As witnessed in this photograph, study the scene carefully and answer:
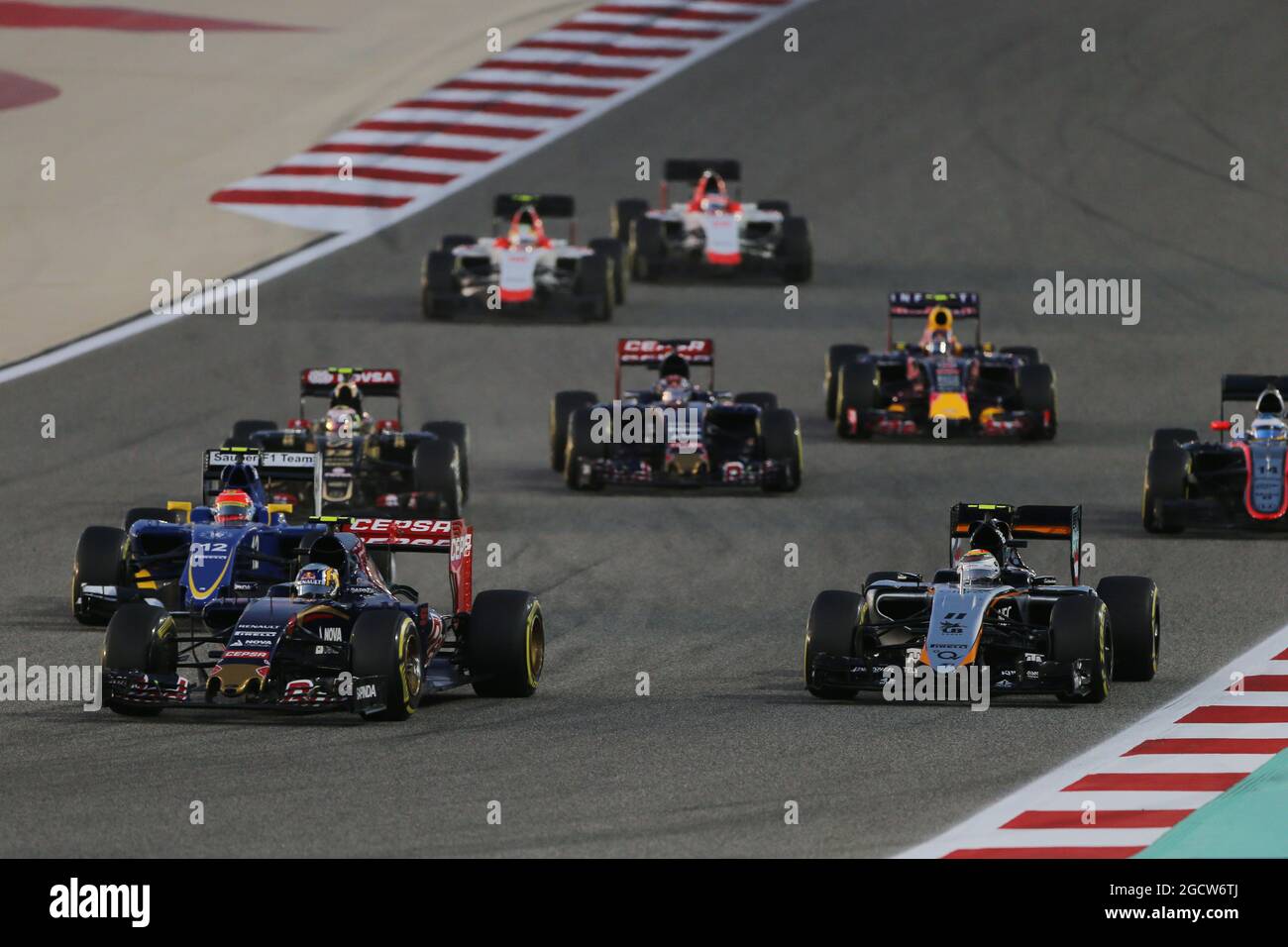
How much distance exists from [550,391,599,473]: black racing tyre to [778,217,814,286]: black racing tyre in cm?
1153

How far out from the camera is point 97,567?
24.8 m

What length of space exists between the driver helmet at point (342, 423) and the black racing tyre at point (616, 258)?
11670 millimetres

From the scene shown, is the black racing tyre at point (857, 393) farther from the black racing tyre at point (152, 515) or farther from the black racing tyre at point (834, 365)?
the black racing tyre at point (152, 515)

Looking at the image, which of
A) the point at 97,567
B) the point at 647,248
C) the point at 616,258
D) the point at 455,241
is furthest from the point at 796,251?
the point at 97,567

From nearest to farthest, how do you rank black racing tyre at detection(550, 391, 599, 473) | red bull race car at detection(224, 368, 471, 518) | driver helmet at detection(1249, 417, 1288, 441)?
driver helmet at detection(1249, 417, 1288, 441) < red bull race car at detection(224, 368, 471, 518) < black racing tyre at detection(550, 391, 599, 473)

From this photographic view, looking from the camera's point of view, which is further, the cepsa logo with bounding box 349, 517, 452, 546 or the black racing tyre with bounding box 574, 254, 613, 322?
the black racing tyre with bounding box 574, 254, 613, 322

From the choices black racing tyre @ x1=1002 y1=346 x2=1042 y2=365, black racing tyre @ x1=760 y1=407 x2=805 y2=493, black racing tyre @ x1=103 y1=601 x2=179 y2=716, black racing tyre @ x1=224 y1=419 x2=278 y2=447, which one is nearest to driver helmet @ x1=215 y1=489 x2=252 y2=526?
black racing tyre @ x1=103 y1=601 x2=179 y2=716

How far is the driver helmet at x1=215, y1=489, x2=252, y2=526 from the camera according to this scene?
24125 millimetres

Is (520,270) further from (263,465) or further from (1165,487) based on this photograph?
(263,465)

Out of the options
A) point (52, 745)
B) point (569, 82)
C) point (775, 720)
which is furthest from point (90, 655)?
point (569, 82)

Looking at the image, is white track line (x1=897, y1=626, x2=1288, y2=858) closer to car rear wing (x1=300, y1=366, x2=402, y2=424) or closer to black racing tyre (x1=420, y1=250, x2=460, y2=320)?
car rear wing (x1=300, y1=366, x2=402, y2=424)

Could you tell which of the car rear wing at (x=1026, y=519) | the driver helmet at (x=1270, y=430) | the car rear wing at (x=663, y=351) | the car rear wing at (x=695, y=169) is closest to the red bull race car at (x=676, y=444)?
the car rear wing at (x=663, y=351)
